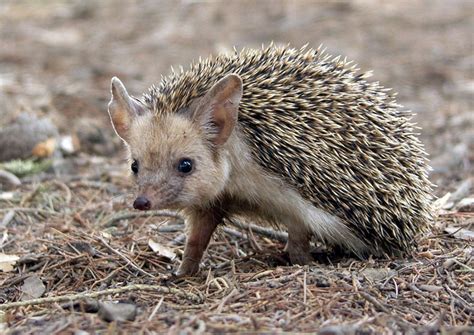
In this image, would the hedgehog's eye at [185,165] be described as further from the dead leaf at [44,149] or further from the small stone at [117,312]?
the dead leaf at [44,149]

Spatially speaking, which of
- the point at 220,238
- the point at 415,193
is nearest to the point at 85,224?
the point at 220,238

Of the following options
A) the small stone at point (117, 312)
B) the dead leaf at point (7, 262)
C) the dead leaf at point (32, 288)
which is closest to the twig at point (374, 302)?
the small stone at point (117, 312)

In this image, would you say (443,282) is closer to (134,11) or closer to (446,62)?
(446,62)

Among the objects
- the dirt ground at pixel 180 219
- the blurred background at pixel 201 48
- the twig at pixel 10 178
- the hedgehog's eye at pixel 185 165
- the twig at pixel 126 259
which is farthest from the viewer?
Result: the blurred background at pixel 201 48

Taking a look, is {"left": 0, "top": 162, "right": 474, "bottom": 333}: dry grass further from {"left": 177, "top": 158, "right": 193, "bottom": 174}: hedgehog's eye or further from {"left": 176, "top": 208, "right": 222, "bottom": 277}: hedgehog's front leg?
{"left": 177, "top": 158, "right": 193, "bottom": 174}: hedgehog's eye


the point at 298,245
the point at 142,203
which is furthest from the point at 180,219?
the point at 142,203

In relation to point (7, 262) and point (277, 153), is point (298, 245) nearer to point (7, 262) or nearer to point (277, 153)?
point (277, 153)
